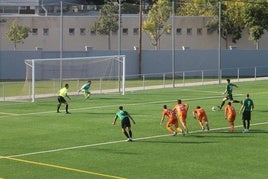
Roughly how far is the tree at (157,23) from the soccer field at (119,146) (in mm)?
37818

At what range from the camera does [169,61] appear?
73312mm

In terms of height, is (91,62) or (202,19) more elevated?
(202,19)

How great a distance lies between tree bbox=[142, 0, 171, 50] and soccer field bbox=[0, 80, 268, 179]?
1489 inches

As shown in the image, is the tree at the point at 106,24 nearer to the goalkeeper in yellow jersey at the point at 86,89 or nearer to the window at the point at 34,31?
the window at the point at 34,31

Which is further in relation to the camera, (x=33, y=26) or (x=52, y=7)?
(x=52, y=7)

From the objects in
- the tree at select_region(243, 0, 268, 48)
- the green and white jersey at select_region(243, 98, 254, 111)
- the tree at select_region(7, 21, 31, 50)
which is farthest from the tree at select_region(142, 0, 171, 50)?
the green and white jersey at select_region(243, 98, 254, 111)

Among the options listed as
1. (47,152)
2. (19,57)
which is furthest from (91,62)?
(47,152)

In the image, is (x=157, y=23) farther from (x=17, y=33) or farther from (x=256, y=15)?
(x=17, y=33)

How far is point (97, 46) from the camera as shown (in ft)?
270

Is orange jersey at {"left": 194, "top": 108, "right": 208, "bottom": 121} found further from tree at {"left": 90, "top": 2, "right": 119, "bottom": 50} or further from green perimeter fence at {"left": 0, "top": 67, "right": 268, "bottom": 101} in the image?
tree at {"left": 90, "top": 2, "right": 119, "bottom": 50}

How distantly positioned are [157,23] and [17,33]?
56.8 feet

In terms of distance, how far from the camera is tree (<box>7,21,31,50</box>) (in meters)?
75.1

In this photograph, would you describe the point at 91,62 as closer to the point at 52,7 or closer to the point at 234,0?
the point at 234,0

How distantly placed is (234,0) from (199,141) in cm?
5888
